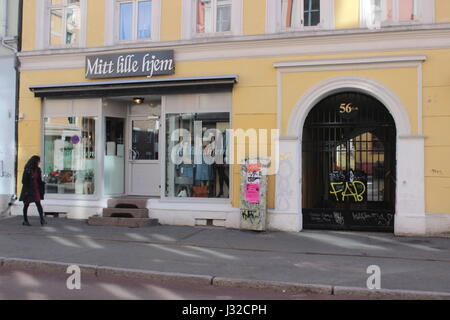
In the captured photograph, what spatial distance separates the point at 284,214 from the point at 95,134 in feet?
18.3

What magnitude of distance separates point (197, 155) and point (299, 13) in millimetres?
4280

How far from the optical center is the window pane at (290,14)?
11373mm

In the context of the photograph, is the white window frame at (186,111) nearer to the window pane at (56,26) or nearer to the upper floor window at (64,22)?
the upper floor window at (64,22)

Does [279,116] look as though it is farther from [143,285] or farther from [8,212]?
[8,212]

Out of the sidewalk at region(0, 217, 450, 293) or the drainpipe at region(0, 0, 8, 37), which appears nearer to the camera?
the sidewalk at region(0, 217, 450, 293)

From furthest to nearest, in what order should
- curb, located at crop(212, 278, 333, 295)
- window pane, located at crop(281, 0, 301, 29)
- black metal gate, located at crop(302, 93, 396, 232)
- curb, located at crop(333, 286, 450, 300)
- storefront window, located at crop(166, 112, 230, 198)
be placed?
storefront window, located at crop(166, 112, 230, 198)
window pane, located at crop(281, 0, 301, 29)
black metal gate, located at crop(302, 93, 396, 232)
curb, located at crop(212, 278, 333, 295)
curb, located at crop(333, 286, 450, 300)

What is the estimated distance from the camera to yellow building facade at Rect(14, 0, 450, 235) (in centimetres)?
1038

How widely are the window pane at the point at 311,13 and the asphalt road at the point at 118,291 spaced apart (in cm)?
707

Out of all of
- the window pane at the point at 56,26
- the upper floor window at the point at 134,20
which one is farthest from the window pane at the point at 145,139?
the window pane at the point at 56,26

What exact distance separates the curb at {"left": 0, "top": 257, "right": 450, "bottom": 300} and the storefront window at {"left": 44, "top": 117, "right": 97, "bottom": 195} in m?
5.05

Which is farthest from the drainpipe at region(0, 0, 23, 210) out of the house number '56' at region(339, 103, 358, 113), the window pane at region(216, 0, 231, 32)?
the house number '56' at region(339, 103, 358, 113)

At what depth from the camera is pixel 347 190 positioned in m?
11.2

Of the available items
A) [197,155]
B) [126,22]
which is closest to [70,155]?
[197,155]

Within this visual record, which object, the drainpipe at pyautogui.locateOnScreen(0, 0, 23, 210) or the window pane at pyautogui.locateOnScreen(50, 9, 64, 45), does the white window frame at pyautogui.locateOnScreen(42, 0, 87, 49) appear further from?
the drainpipe at pyautogui.locateOnScreen(0, 0, 23, 210)
